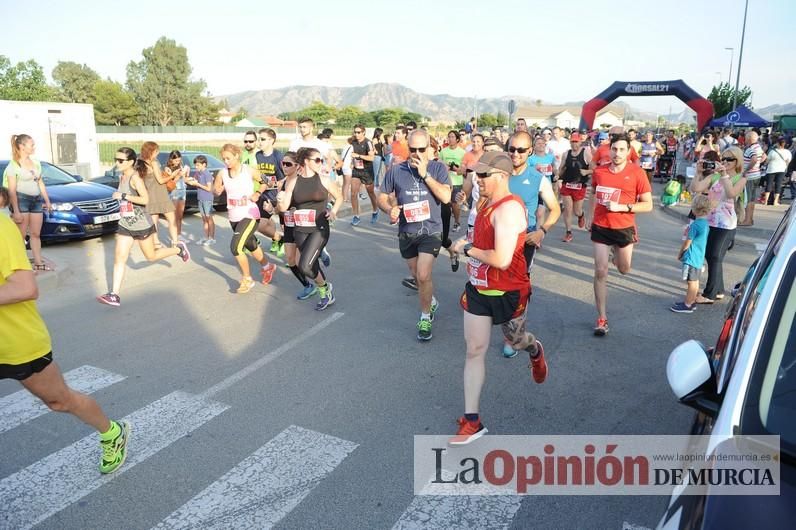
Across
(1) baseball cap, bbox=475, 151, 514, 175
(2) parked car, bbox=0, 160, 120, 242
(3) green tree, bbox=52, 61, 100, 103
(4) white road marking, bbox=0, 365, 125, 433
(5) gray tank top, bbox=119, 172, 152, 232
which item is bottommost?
(4) white road marking, bbox=0, 365, 125, 433

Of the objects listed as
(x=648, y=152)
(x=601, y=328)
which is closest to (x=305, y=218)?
(x=601, y=328)

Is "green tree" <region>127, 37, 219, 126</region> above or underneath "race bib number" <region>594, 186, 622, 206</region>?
above

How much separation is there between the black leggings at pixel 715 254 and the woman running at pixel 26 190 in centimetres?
864

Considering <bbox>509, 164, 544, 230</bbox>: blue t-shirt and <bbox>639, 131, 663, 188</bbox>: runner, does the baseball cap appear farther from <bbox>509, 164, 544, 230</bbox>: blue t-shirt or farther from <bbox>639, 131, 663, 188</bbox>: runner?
<bbox>639, 131, 663, 188</bbox>: runner

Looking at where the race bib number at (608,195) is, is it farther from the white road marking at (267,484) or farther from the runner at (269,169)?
the runner at (269,169)

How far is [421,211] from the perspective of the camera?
5.86 metres

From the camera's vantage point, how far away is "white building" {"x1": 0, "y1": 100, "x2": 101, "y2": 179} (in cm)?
1734

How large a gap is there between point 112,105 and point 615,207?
315ft

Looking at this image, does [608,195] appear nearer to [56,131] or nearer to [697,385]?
[697,385]

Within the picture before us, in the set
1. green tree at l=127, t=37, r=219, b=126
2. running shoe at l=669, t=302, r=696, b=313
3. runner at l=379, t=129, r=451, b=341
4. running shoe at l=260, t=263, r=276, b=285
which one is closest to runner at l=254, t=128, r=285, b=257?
running shoe at l=260, t=263, r=276, b=285

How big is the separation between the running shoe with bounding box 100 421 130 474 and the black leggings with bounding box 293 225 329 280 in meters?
3.09

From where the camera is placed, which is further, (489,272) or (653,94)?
(653,94)

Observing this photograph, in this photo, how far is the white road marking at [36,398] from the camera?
14.0ft

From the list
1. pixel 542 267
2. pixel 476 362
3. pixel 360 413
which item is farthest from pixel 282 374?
pixel 542 267
